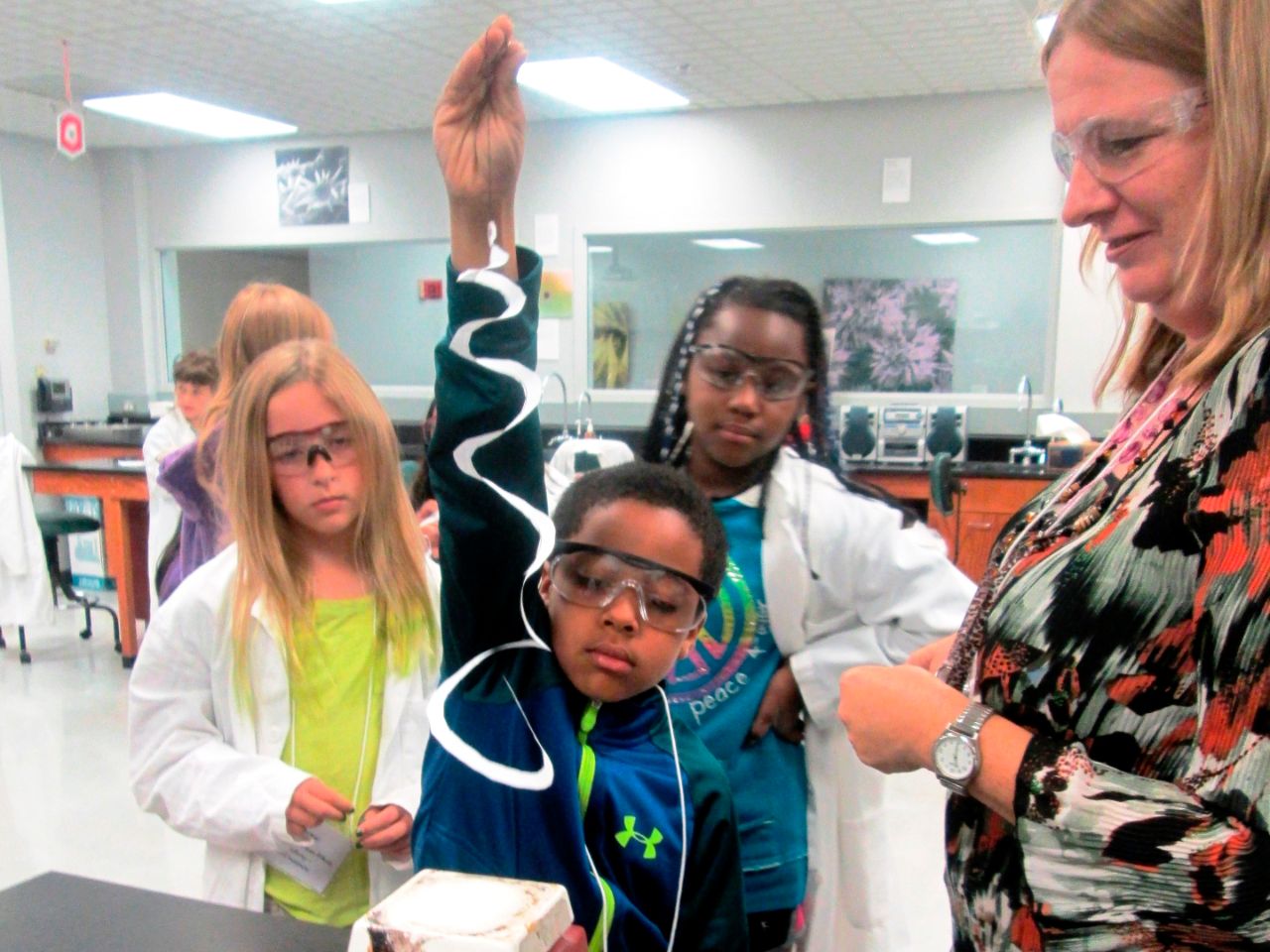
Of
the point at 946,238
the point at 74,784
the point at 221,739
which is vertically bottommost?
the point at 74,784

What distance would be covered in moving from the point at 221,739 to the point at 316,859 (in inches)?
8.0

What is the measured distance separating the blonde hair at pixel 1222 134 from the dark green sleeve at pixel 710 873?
541 millimetres

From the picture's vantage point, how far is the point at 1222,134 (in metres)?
0.65

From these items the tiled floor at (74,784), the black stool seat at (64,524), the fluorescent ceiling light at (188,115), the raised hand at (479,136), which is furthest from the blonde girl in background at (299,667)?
the fluorescent ceiling light at (188,115)

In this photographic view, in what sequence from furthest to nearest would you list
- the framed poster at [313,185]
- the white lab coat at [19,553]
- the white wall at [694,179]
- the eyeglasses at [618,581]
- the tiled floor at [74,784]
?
Result: 1. the framed poster at [313,185]
2. the white wall at [694,179]
3. the white lab coat at [19,553]
4. the tiled floor at [74,784]
5. the eyeglasses at [618,581]

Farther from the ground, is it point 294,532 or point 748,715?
point 294,532

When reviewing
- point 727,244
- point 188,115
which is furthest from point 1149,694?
point 188,115

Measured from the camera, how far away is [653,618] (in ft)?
3.29

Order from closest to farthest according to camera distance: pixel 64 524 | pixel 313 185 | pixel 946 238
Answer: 1. pixel 64 524
2. pixel 946 238
3. pixel 313 185

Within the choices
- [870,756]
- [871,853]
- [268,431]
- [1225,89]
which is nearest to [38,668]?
[268,431]

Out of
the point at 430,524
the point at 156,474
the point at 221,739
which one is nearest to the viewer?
the point at 221,739

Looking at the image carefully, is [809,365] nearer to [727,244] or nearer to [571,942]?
[571,942]

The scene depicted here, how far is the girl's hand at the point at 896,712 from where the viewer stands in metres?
0.73

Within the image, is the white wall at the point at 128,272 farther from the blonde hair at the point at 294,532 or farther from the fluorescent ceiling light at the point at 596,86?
the blonde hair at the point at 294,532
